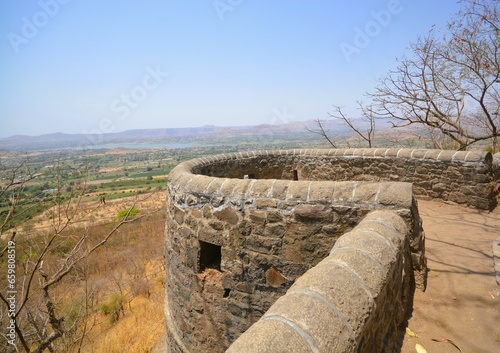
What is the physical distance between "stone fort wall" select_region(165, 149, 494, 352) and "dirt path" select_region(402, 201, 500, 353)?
8.7 inches

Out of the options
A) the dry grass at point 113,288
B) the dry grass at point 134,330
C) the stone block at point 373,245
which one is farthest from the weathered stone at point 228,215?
the dry grass at point 134,330

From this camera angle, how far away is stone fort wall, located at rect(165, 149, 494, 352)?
5.70ft

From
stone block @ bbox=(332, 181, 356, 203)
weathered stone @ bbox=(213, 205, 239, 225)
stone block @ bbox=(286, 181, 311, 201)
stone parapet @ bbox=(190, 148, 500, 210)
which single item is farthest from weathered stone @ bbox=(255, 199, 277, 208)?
stone parapet @ bbox=(190, 148, 500, 210)

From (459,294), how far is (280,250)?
74.3 inches

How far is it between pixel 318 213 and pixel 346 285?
1492 mm

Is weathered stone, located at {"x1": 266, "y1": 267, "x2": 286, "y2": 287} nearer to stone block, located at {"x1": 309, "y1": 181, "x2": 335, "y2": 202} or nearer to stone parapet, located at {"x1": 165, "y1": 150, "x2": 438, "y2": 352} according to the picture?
stone parapet, located at {"x1": 165, "y1": 150, "x2": 438, "y2": 352}

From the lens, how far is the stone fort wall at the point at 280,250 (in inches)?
68.4

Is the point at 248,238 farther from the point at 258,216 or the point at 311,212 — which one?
the point at 311,212

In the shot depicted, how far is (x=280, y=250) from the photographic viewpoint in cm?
325

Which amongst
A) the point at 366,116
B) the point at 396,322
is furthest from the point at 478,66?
the point at 396,322

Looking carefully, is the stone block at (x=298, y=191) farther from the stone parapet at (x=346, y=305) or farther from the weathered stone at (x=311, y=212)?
the stone parapet at (x=346, y=305)

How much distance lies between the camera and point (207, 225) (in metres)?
3.62

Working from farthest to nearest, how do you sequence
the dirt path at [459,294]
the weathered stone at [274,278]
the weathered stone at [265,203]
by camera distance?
Answer: 1. the weathered stone at [274,278]
2. the weathered stone at [265,203]
3. the dirt path at [459,294]

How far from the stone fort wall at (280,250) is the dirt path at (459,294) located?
0.73 feet
